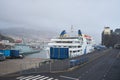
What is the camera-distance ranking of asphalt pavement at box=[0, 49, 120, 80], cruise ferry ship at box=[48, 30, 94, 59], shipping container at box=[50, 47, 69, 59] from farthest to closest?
cruise ferry ship at box=[48, 30, 94, 59], shipping container at box=[50, 47, 69, 59], asphalt pavement at box=[0, 49, 120, 80]

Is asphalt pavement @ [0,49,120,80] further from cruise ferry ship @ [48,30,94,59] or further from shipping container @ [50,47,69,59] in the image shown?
cruise ferry ship @ [48,30,94,59]

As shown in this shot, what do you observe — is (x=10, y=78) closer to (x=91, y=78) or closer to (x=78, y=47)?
(x=91, y=78)

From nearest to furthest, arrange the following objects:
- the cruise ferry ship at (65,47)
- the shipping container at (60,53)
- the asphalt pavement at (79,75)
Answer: the asphalt pavement at (79,75) → the shipping container at (60,53) → the cruise ferry ship at (65,47)

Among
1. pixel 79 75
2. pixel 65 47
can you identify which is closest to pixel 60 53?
pixel 65 47

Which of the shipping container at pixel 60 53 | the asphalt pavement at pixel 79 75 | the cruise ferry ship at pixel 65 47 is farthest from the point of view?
the cruise ferry ship at pixel 65 47

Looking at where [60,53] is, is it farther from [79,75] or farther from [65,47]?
[79,75]

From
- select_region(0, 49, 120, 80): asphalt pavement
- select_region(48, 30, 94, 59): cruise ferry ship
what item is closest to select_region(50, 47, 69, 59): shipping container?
select_region(48, 30, 94, 59): cruise ferry ship

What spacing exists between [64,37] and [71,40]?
19.3 ft

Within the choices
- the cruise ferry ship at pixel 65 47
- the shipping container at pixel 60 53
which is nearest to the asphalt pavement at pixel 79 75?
the shipping container at pixel 60 53

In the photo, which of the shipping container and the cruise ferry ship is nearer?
the shipping container

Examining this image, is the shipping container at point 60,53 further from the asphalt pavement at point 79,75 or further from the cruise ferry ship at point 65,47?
the asphalt pavement at point 79,75

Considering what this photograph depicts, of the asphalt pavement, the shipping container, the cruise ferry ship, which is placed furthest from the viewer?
the cruise ferry ship

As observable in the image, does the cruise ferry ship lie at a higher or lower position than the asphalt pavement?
higher

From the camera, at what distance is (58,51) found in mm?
78375
